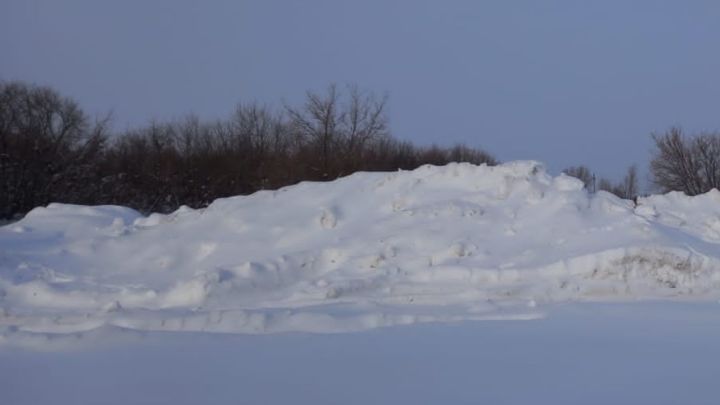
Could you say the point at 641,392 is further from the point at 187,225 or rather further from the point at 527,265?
the point at 187,225

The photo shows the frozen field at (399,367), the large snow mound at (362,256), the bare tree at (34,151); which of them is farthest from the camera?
the bare tree at (34,151)

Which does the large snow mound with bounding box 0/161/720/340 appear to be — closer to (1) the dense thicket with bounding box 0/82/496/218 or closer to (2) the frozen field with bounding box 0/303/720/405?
(2) the frozen field with bounding box 0/303/720/405

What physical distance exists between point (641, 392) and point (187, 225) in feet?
25.0

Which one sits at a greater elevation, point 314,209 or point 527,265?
point 314,209

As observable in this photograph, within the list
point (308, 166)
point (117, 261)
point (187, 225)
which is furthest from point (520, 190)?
point (308, 166)

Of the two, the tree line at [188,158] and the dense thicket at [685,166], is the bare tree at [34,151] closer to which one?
the tree line at [188,158]

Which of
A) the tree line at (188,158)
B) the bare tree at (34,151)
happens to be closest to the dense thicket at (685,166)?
the tree line at (188,158)

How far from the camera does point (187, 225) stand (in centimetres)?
1087

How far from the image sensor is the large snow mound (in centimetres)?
736

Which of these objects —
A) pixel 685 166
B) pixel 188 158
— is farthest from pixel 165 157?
pixel 685 166

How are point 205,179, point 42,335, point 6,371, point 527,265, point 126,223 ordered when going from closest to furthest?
point 6,371
point 42,335
point 527,265
point 126,223
point 205,179

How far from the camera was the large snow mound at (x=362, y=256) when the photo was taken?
736 cm

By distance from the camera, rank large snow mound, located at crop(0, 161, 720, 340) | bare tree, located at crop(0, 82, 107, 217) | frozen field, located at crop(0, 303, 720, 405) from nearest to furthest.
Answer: frozen field, located at crop(0, 303, 720, 405)
large snow mound, located at crop(0, 161, 720, 340)
bare tree, located at crop(0, 82, 107, 217)

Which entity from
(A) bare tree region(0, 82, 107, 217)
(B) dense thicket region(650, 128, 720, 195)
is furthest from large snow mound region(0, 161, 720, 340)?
(B) dense thicket region(650, 128, 720, 195)
